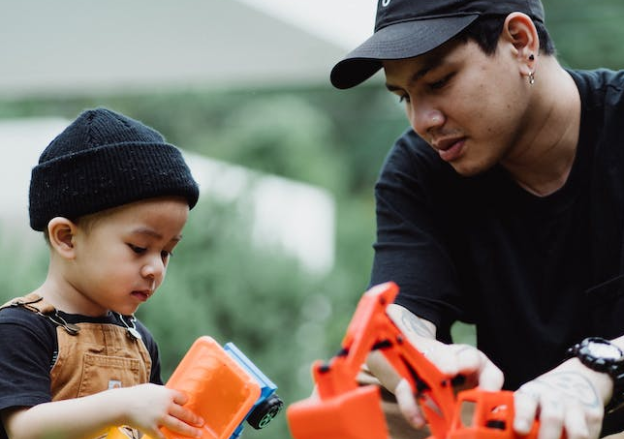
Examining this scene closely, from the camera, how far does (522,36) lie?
2.41 meters

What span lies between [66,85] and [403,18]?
4346mm

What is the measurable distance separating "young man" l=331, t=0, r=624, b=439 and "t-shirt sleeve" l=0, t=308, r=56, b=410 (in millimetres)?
820

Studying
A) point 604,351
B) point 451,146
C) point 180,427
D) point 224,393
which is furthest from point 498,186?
→ point 180,427

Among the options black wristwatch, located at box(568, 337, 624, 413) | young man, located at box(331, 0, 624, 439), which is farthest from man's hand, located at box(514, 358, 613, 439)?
young man, located at box(331, 0, 624, 439)

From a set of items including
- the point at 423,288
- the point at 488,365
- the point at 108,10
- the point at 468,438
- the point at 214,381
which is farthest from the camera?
the point at 108,10

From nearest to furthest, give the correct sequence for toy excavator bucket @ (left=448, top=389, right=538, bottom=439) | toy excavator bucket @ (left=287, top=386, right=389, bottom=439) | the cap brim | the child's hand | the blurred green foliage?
toy excavator bucket @ (left=287, top=386, right=389, bottom=439) < toy excavator bucket @ (left=448, top=389, right=538, bottom=439) < the child's hand < the cap brim < the blurred green foliage

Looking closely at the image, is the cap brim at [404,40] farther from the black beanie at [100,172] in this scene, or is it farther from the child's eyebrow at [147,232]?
the child's eyebrow at [147,232]

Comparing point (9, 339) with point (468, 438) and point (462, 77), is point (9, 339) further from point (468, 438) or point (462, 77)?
point (462, 77)

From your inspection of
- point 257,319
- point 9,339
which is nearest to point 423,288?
point 9,339

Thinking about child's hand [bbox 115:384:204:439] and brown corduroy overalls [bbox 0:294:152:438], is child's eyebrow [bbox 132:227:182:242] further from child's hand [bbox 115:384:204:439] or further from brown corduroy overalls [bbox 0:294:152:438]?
child's hand [bbox 115:384:204:439]

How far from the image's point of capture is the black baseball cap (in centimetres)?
225

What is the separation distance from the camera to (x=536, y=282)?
258cm

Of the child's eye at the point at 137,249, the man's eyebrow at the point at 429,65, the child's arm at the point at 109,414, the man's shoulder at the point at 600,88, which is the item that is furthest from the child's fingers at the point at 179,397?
the man's shoulder at the point at 600,88

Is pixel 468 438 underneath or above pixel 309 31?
underneath
